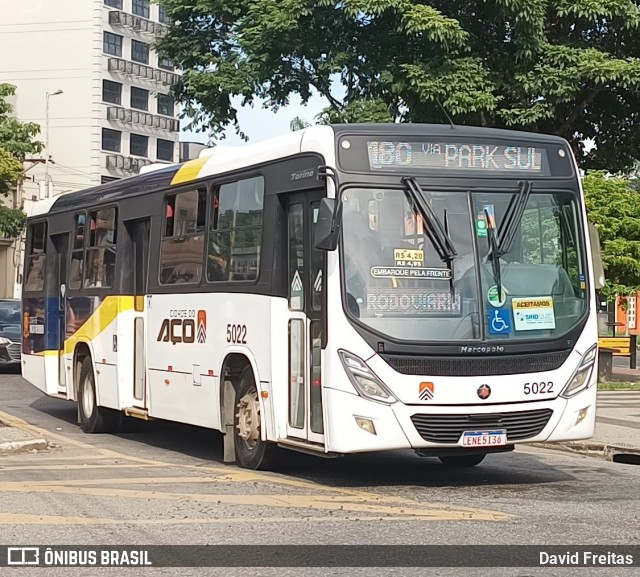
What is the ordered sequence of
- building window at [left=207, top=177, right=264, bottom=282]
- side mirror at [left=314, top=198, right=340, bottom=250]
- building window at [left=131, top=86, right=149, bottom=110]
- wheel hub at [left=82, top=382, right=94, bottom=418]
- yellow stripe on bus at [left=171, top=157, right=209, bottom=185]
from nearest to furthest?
side mirror at [left=314, top=198, right=340, bottom=250]
building window at [left=207, top=177, right=264, bottom=282]
yellow stripe on bus at [left=171, top=157, right=209, bottom=185]
wheel hub at [left=82, top=382, right=94, bottom=418]
building window at [left=131, top=86, right=149, bottom=110]

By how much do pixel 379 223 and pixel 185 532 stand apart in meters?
3.40

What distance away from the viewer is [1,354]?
27906 mm

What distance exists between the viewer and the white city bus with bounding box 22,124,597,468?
1099cm

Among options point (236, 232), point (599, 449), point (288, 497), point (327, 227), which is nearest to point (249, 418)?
point (236, 232)

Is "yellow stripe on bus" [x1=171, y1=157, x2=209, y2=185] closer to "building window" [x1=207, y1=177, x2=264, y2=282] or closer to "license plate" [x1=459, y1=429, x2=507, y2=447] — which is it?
"building window" [x1=207, y1=177, x2=264, y2=282]

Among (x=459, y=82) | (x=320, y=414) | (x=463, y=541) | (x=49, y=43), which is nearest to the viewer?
(x=463, y=541)

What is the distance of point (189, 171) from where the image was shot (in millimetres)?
14289

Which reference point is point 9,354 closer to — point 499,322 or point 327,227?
point 327,227

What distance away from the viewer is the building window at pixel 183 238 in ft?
45.3

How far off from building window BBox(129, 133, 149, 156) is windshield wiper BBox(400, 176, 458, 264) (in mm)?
74938

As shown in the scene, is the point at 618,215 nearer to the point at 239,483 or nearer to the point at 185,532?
the point at 239,483

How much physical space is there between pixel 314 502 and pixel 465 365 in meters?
1.71

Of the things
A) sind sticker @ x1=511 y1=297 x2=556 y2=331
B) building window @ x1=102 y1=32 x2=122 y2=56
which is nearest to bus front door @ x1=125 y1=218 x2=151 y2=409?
sind sticker @ x1=511 y1=297 x2=556 y2=331

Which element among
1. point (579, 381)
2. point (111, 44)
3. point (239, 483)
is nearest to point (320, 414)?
point (239, 483)
